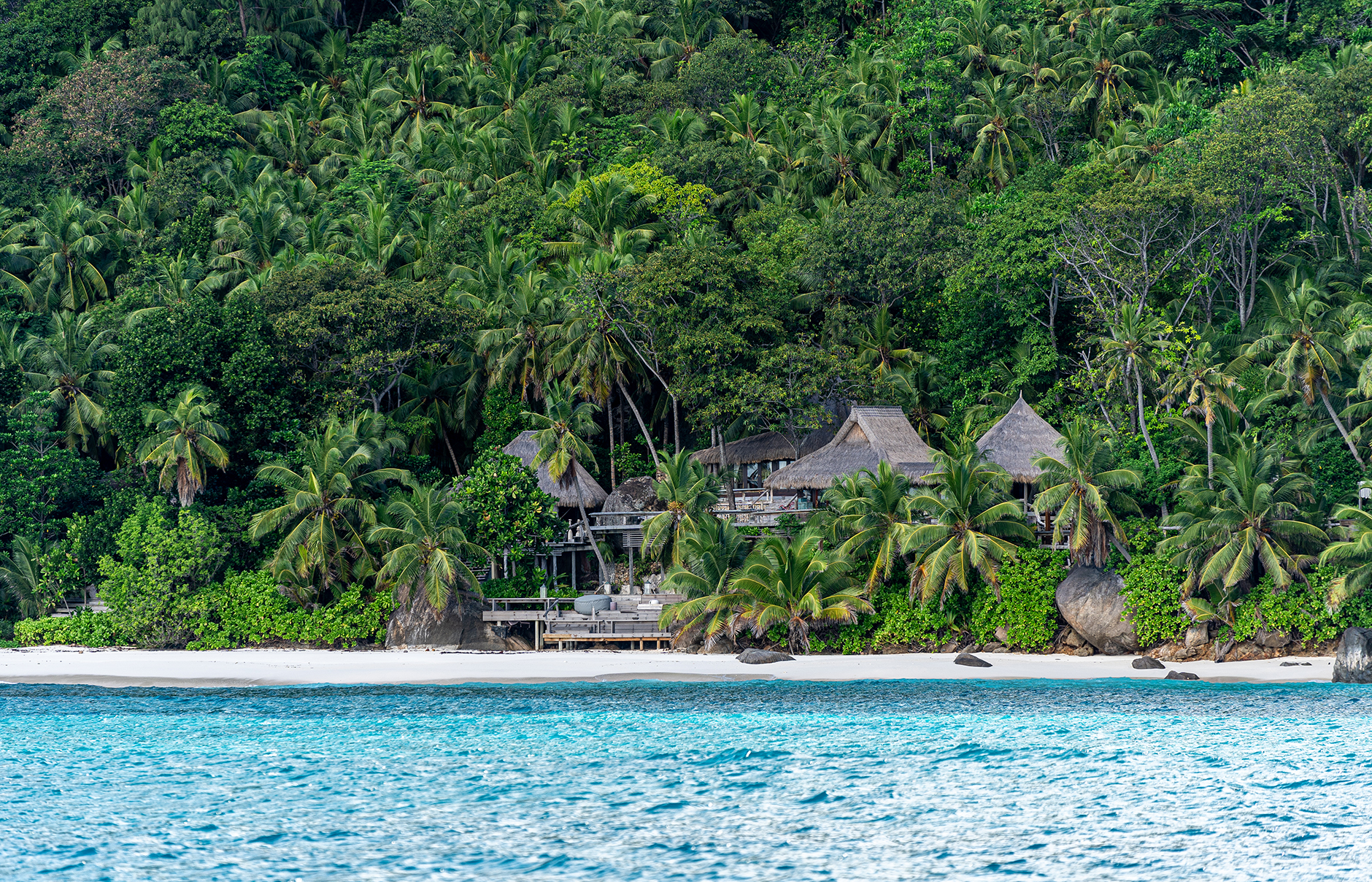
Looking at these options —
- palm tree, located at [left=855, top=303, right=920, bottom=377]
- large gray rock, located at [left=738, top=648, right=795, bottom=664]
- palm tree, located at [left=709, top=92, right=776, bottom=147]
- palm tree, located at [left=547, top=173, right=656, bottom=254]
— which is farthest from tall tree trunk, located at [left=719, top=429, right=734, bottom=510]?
palm tree, located at [left=709, top=92, right=776, bottom=147]

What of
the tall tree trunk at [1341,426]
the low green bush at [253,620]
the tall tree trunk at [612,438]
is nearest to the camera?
the tall tree trunk at [1341,426]

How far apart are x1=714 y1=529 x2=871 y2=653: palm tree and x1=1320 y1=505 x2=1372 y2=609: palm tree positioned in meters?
9.06

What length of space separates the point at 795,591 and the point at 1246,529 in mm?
9144

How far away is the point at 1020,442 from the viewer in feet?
105

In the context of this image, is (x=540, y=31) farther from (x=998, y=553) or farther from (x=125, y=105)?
(x=998, y=553)

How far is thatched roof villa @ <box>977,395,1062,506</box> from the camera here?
31.2m

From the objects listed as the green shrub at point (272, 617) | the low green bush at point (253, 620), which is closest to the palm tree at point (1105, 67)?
the green shrub at point (272, 617)

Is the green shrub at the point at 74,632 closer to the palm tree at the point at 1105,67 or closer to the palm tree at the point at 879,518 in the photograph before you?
the palm tree at the point at 879,518

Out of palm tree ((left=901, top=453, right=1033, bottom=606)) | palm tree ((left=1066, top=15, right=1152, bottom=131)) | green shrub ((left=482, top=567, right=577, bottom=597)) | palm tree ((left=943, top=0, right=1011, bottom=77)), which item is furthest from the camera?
palm tree ((left=943, top=0, right=1011, bottom=77))

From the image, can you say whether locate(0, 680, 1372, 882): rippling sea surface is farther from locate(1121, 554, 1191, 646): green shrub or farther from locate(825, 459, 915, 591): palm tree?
locate(825, 459, 915, 591): palm tree

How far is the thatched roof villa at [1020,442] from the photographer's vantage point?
31.2 metres

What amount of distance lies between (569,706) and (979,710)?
7479 millimetres

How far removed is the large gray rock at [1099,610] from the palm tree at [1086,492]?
0.36 m

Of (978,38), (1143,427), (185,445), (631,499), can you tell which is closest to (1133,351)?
(1143,427)
